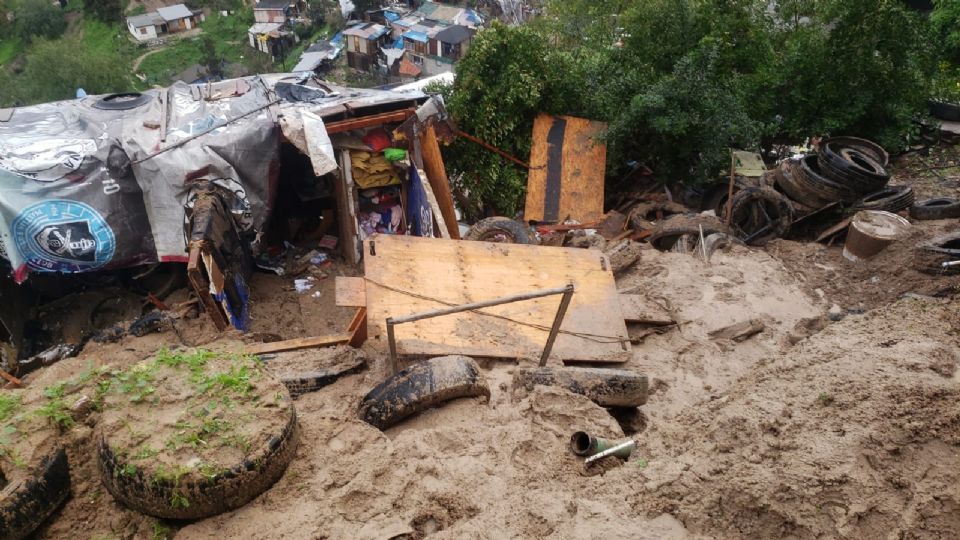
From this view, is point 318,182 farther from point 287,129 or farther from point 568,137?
point 568,137

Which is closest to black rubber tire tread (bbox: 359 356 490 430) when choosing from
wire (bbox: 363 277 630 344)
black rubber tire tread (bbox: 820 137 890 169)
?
wire (bbox: 363 277 630 344)

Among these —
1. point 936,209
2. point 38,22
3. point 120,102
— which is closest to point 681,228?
point 936,209

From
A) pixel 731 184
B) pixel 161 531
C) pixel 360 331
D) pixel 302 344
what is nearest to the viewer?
pixel 161 531

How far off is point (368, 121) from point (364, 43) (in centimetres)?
3037

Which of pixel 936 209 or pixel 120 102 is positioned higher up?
pixel 120 102

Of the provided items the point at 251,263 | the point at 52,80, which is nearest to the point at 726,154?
the point at 251,263

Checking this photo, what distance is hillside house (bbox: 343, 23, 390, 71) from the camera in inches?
1406

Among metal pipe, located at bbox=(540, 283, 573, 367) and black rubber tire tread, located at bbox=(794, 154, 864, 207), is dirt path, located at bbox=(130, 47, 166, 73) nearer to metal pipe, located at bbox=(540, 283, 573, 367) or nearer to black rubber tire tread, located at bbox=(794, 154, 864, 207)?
black rubber tire tread, located at bbox=(794, 154, 864, 207)

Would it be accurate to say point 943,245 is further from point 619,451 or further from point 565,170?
point 565,170

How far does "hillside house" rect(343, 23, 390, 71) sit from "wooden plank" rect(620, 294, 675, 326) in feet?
110

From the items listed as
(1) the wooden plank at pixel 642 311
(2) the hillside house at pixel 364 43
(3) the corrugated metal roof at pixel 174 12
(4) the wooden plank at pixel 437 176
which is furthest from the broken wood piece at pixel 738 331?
(3) the corrugated metal roof at pixel 174 12

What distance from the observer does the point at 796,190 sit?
28.2 feet

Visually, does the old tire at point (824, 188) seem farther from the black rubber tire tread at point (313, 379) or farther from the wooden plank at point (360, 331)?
the black rubber tire tread at point (313, 379)

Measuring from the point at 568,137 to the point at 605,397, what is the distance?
299 inches
